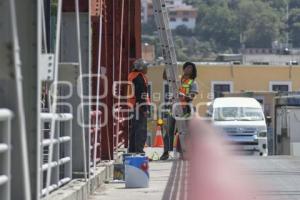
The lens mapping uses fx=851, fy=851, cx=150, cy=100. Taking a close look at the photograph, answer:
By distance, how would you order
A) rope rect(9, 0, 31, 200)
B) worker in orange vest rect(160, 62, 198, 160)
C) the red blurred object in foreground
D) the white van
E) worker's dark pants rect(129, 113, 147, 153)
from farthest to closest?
the white van → worker in orange vest rect(160, 62, 198, 160) → worker's dark pants rect(129, 113, 147, 153) → the red blurred object in foreground → rope rect(9, 0, 31, 200)

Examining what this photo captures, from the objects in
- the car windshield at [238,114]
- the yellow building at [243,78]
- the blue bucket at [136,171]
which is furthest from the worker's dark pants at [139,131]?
the yellow building at [243,78]

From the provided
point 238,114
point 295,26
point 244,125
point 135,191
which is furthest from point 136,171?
point 295,26

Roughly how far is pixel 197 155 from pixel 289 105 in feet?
77.4

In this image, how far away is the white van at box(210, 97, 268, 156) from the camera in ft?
80.0

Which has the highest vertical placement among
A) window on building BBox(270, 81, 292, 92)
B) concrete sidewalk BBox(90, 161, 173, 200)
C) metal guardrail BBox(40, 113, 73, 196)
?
window on building BBox(270, 81, 292, 92)

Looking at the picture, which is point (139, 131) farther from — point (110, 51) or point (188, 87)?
point (188, 87)

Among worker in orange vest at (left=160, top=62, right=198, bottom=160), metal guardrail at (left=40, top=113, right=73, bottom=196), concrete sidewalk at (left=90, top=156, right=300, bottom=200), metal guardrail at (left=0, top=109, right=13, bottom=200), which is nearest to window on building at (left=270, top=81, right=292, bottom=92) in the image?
worker in orange vest at (left=160, top=62, right=198, bottom=160)

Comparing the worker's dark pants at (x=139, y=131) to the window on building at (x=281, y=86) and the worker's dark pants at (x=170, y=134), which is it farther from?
the window on building at (x=281, y=86)

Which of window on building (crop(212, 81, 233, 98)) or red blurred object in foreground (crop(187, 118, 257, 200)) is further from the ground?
window on building (crop(212, 81, 233, 98))

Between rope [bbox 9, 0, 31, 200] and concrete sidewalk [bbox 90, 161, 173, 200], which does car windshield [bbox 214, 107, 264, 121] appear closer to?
concrete sidewalk [bbox 90, 161, 173, 200]

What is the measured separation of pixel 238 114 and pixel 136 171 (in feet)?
44.0

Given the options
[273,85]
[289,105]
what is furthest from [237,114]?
[273,85]

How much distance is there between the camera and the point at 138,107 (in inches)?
623

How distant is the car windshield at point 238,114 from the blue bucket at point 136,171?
41.8 ft
